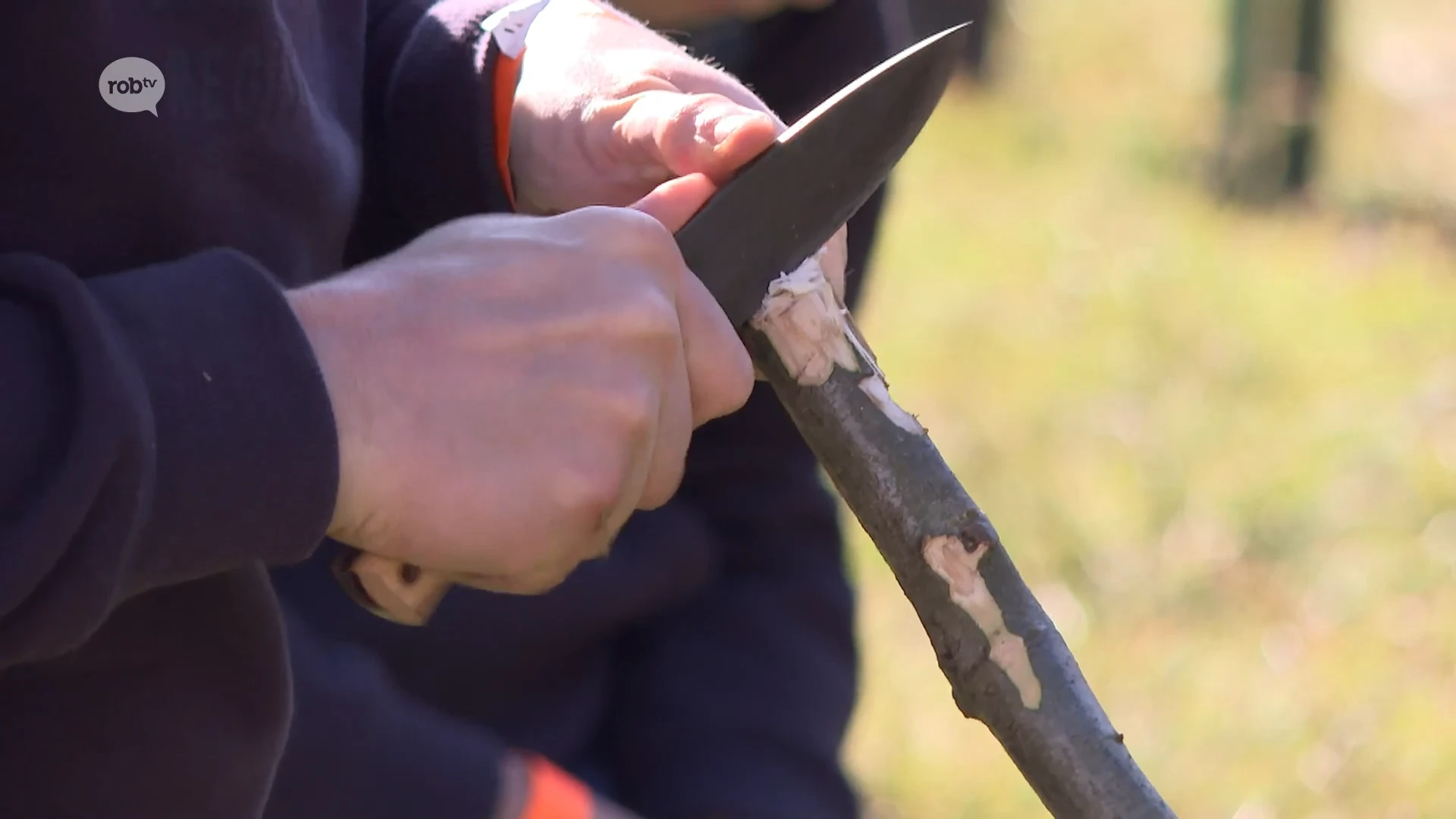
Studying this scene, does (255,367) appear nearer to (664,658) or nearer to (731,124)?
(731,124)

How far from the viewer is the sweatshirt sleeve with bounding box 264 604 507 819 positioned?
0.90 m

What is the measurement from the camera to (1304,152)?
3.70m

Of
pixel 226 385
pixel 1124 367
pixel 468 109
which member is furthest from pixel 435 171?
pixel 1124 367

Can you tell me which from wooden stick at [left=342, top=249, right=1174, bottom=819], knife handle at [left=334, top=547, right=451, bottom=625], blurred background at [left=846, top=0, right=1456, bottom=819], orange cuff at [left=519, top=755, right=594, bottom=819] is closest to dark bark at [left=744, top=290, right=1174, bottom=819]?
wooden stick at [left=342, top=249, right=1174, bottom=819]

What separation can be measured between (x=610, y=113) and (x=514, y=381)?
0.19 m

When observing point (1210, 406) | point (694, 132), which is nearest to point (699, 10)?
point (694, 132)

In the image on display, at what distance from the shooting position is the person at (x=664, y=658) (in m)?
0.92

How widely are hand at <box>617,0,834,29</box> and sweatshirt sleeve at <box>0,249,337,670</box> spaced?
542 millimetres

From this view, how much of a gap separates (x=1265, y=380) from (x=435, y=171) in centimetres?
205

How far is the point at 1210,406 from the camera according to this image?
2473mm

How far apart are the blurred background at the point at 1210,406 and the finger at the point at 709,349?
120cm

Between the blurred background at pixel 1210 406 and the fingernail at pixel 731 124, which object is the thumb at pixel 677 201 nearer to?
the fingernail at pixel 731 124

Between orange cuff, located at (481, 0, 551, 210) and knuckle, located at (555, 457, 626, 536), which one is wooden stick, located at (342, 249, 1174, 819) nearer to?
knuckle, located at (555, 457, 626, 536)

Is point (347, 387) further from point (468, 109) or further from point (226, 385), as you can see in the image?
point (468, 109)
